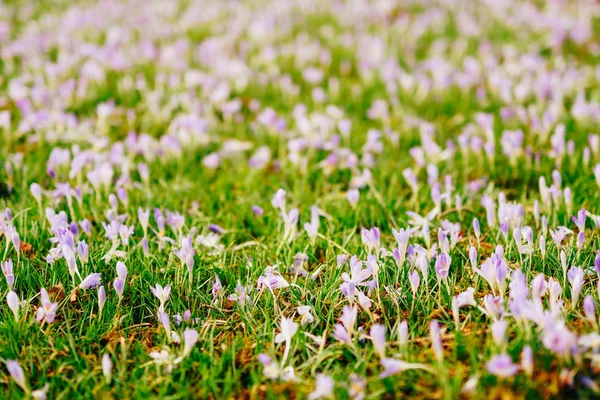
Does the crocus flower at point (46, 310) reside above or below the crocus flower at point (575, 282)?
above

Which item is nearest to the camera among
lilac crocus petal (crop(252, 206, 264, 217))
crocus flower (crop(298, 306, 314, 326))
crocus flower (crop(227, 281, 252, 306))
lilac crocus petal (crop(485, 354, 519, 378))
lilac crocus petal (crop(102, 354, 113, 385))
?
lilac crocus petal (crop(485, 354, 519, 378))

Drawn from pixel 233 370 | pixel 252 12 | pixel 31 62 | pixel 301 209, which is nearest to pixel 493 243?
pixel 301 209

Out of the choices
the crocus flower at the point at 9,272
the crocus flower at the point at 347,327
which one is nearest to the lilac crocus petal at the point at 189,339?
the crocus flower at the point at 347,327

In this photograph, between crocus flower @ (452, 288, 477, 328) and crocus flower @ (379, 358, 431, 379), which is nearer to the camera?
crocus flower @ (379, 358, 431, 379)

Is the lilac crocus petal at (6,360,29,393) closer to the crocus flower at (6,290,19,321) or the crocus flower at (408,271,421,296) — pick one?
the crocus flower at (6,290,19,321)

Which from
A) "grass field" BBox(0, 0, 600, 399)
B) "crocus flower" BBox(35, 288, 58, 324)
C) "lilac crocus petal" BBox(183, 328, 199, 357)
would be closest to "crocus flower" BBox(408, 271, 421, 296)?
"grass field" BBox(0, 0, 600, 399)

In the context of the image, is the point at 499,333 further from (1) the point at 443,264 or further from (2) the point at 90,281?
(2) the point at 90,281

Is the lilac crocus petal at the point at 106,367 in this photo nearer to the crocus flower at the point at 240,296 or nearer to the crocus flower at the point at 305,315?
the crocus flower at the point at 240,296

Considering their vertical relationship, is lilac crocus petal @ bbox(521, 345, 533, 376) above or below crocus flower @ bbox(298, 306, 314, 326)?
above
